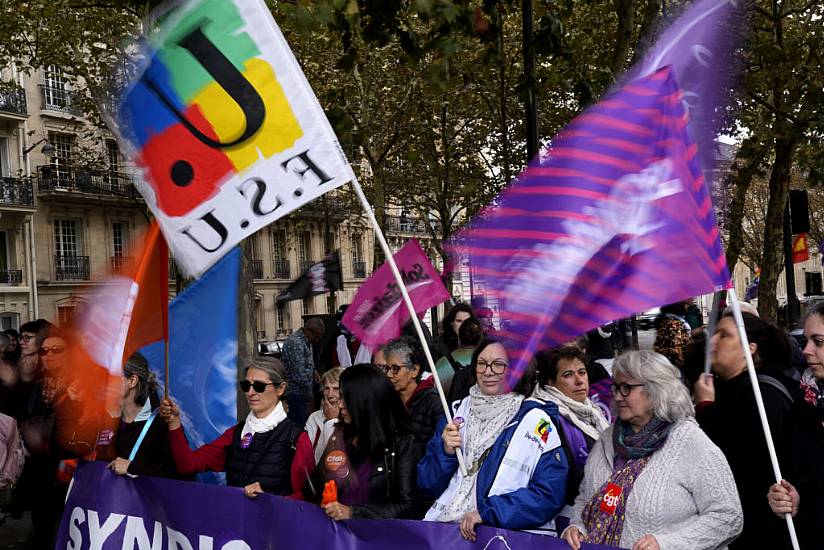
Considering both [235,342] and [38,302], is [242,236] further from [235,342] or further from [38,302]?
[38,302]

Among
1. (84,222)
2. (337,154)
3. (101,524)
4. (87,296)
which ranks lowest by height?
(101,524)

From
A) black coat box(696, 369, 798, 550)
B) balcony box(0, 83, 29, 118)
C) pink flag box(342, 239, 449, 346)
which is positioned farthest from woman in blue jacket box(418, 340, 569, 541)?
balcony box(0, 83, 29, 118)

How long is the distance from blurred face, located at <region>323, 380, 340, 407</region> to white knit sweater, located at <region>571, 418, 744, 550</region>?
2605 mm

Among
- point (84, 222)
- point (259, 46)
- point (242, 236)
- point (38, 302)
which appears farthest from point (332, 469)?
point (84, 222)

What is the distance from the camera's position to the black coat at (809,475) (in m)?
3.57

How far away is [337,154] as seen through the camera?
407 cm

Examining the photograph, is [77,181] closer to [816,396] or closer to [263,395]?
[263,395]

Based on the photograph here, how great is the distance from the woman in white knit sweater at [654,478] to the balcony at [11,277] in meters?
36.8

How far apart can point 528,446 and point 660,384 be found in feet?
2.22

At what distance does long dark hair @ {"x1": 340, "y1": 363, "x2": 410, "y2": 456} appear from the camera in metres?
4.57

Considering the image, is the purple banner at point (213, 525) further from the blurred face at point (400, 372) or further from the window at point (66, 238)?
the window at point (66, 238)

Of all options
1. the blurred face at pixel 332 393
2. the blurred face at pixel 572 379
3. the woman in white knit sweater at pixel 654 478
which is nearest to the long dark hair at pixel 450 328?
the blurred face at pixel 332 393

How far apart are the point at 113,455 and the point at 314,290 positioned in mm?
5351

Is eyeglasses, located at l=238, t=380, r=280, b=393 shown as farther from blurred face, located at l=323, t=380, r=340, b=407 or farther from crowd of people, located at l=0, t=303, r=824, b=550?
blurred face, located at l=323, t=380, r=340, b=407
